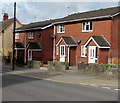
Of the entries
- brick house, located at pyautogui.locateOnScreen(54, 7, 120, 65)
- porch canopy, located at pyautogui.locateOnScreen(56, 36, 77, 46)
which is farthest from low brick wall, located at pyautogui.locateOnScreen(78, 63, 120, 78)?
porch canopy, located at pyautogui.locateOnScreen(56, 36, 77, 46)

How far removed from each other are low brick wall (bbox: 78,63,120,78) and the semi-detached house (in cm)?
485

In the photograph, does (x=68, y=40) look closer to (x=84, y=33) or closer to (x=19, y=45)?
(x=84, y=33)

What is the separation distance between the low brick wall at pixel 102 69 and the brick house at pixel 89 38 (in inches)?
190

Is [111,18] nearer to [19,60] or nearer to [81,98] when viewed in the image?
[19,60]

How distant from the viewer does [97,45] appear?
2347cm

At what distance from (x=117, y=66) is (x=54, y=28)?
16411mm

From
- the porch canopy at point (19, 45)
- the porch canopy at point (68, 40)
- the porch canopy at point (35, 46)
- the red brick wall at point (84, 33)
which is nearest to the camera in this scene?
the red brick wall at point (84, 33)

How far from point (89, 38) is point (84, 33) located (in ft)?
8.72

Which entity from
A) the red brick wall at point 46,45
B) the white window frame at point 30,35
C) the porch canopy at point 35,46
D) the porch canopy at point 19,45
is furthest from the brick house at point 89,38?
the porch canopy at point 19,45

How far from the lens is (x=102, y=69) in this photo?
17.6 metres

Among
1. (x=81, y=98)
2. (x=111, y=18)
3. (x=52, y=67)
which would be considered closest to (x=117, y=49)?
(x=111, y=18)

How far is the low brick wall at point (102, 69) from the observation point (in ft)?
54.4

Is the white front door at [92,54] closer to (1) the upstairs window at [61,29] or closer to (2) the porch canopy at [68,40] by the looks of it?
(2) the porch canopy at [68,40]

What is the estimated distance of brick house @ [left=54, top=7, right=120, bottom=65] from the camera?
23.8m
